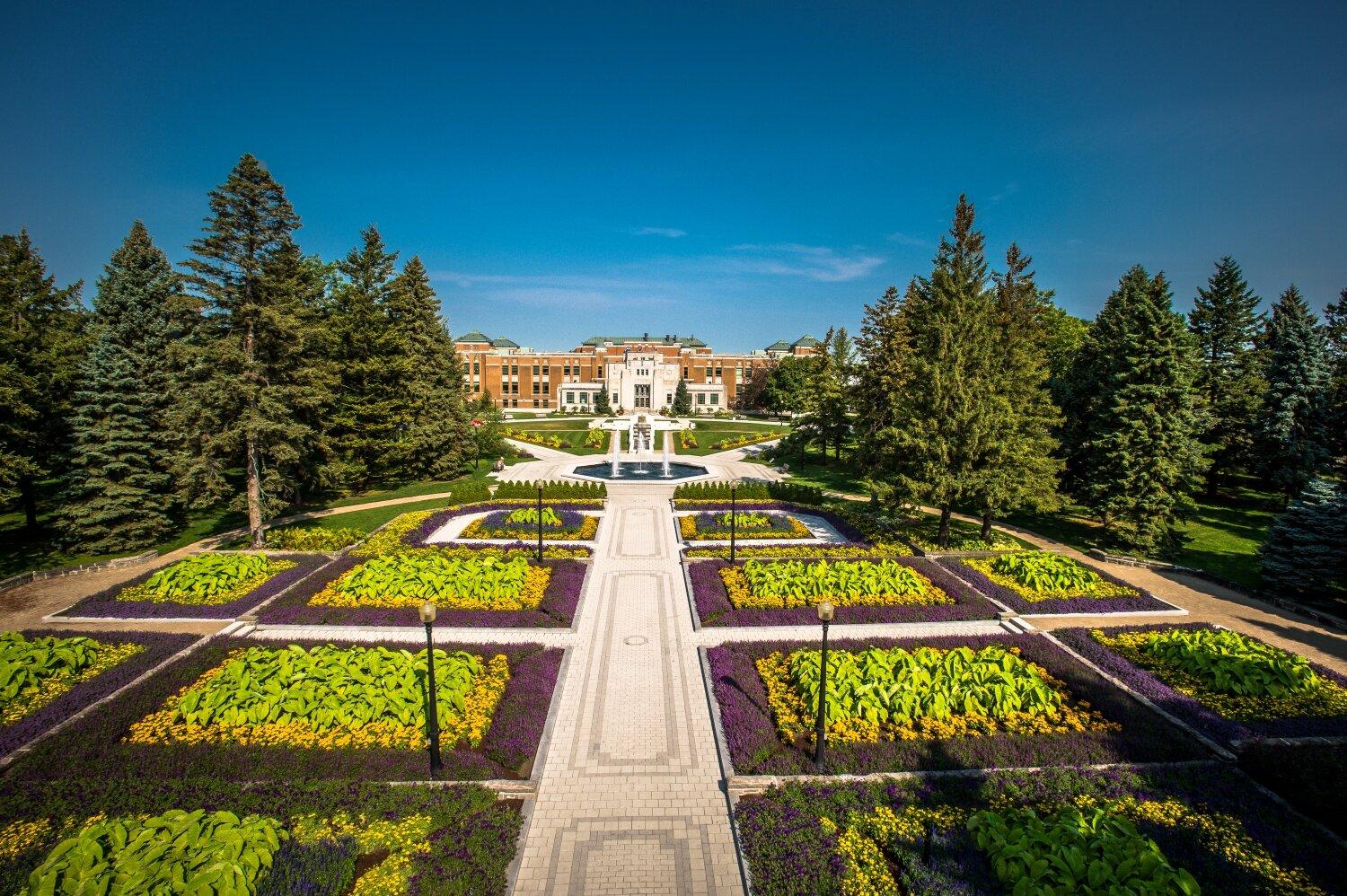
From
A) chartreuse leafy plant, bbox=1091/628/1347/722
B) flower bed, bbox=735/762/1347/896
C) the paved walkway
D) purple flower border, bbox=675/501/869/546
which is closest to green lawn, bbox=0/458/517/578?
purple flower border, bbox=675/501/869/546

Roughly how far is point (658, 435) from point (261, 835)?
50728 mm

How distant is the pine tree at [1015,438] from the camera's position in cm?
1855

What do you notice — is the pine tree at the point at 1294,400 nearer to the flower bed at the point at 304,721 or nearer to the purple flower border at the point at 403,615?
the purple flower border at the point at 403,615

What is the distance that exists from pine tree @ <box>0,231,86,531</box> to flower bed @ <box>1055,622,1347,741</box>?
29541 mm

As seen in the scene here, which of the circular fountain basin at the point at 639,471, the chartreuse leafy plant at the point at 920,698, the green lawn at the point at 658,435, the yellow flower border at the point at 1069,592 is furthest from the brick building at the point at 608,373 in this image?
the chartreuse leafy plant at the point at 920,698

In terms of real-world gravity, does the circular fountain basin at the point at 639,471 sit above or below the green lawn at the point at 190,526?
above

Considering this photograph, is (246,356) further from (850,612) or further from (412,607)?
(850,612)

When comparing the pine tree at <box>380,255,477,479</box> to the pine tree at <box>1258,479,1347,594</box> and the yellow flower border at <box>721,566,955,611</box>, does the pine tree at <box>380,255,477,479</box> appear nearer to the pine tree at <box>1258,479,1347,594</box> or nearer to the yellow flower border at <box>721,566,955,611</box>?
the yellow flower border at <box>721,566,955,611</box>

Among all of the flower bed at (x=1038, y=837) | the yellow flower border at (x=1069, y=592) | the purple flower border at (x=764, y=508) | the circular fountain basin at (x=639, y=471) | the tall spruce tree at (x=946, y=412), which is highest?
the tall spruce tree at (x=946, y=412)

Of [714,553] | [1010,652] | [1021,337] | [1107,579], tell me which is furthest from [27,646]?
[1021,337]

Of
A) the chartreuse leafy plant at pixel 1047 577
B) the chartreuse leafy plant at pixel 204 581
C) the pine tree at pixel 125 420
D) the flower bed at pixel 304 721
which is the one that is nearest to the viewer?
the flower bed at pixel 304 721

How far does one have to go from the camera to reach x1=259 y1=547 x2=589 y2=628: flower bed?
14.0 metres

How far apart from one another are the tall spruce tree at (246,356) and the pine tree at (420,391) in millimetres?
10720

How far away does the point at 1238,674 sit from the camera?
11.6 m
